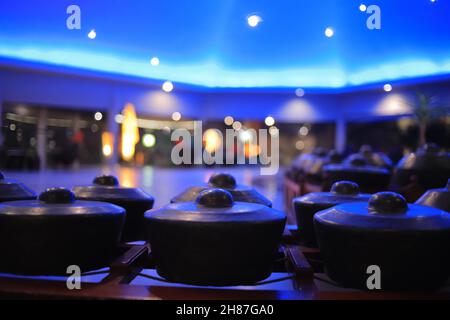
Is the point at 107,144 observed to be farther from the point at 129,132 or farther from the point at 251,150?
the point at 251,150

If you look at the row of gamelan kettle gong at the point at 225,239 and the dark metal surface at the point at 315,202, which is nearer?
the row of gamelan kettle gong at the point at 225,239

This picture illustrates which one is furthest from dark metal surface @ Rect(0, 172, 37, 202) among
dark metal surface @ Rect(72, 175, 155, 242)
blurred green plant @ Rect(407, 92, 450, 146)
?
blurred green plant @ Rect(407, 92, 450, 146)

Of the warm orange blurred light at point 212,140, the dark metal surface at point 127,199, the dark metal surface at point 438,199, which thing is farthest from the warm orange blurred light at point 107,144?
the dark metal surface at point 438,199

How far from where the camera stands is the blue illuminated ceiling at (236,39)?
7105mm

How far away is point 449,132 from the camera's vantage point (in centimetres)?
923

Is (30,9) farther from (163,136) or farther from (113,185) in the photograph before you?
(163,136)

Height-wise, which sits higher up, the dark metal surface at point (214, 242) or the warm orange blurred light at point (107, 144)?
the warm orange blurred light at point (107, 144)

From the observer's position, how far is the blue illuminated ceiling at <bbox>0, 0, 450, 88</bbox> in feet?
23.3

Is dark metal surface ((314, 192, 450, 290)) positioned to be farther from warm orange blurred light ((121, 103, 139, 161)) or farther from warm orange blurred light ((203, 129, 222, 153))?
warm orange blurred light ((203, 129, 222, 153))

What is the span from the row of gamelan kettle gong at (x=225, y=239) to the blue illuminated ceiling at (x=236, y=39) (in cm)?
473

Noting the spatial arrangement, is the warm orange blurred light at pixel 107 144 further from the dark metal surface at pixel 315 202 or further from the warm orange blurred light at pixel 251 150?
the dark metal surface at pixel 315 202

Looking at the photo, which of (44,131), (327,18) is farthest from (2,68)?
(327,18)

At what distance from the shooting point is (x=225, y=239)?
1.25 m

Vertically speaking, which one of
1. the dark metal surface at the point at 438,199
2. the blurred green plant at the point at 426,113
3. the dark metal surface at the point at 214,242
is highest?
the blurred green plant at the point at 426,113
